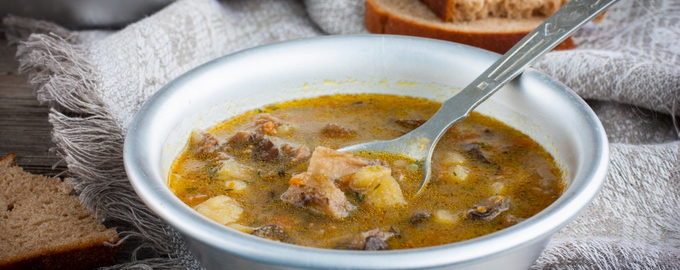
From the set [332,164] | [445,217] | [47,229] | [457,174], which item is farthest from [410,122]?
[47,229]

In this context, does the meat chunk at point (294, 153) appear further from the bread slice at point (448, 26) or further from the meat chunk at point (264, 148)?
the bread slice at point (448, 26)

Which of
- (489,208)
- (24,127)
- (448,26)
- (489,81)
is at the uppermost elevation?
(489,81)

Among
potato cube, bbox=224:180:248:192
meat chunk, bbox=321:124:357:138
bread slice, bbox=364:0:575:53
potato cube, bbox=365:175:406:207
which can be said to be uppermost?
potato cube, bbox=224:180:248:192

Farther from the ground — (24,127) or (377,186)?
(377,186)

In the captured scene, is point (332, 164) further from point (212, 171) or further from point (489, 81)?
point (489, 81)

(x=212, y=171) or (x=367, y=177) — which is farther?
(x=212, y=171)

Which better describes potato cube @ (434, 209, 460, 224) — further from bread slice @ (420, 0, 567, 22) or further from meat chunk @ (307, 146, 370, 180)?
bread slice @ (420, 0, 567, 22)

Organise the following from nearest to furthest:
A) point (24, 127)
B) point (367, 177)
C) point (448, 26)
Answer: point (367, 177) < point (24, 127) < point (448, 26)

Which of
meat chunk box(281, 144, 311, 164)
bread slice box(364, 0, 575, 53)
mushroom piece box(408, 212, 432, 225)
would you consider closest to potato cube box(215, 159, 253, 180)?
meat chunk box(281, 144, 311, 164)

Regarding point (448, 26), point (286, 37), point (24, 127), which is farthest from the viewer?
point (286, 37)
